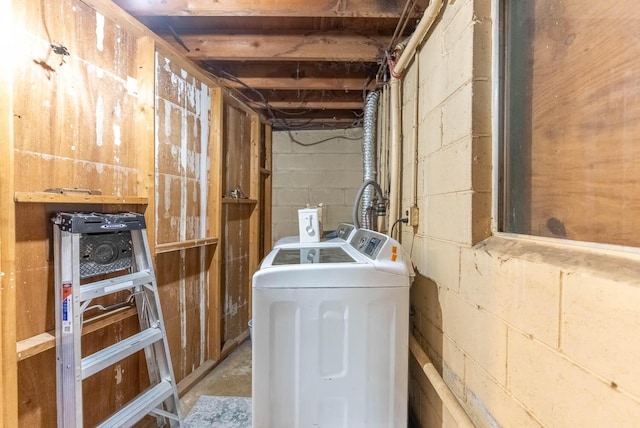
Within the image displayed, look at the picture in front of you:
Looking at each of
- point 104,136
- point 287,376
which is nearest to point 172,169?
point 104,136

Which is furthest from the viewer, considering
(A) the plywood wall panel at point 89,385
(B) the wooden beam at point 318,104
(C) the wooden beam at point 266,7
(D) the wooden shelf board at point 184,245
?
(B) the wooden beam at point 318,104

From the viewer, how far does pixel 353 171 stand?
12.2ft

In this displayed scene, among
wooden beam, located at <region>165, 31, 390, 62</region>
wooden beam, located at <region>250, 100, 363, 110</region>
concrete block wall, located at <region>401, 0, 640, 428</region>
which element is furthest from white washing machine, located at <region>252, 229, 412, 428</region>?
wooden beam, located at <region>250, 100, 363, 110</region>

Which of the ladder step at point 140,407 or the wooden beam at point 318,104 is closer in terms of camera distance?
the ladder step at point 140,407

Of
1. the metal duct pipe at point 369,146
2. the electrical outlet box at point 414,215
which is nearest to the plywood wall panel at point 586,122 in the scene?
the electrical outlet box at point 414,215

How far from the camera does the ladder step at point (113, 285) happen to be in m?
1.34

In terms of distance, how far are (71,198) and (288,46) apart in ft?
5.22

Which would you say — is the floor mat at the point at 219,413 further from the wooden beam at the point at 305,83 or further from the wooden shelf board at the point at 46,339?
the wooden beam at the point at 305,83

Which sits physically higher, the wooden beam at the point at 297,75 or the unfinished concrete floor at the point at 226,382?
the wooden beam at the point at 297,75

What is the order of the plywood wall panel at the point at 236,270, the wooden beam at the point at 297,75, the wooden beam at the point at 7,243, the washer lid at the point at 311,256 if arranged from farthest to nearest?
the plywood wall panel at the point at 236,270
the wooden beam at the point at 297,75
the washer lid at the point at 311,256
the wooden beam at the point at 7,243

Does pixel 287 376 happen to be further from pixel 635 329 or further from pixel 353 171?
pixel 353 171

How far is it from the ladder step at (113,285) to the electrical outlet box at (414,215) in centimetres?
141

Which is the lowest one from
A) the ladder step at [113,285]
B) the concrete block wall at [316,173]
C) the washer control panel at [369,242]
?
the ladder step at [113,285]

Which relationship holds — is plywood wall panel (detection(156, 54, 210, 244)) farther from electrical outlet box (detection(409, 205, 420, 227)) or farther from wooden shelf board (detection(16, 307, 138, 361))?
electrical outlet box (detection(409, 205, 420, 227))
